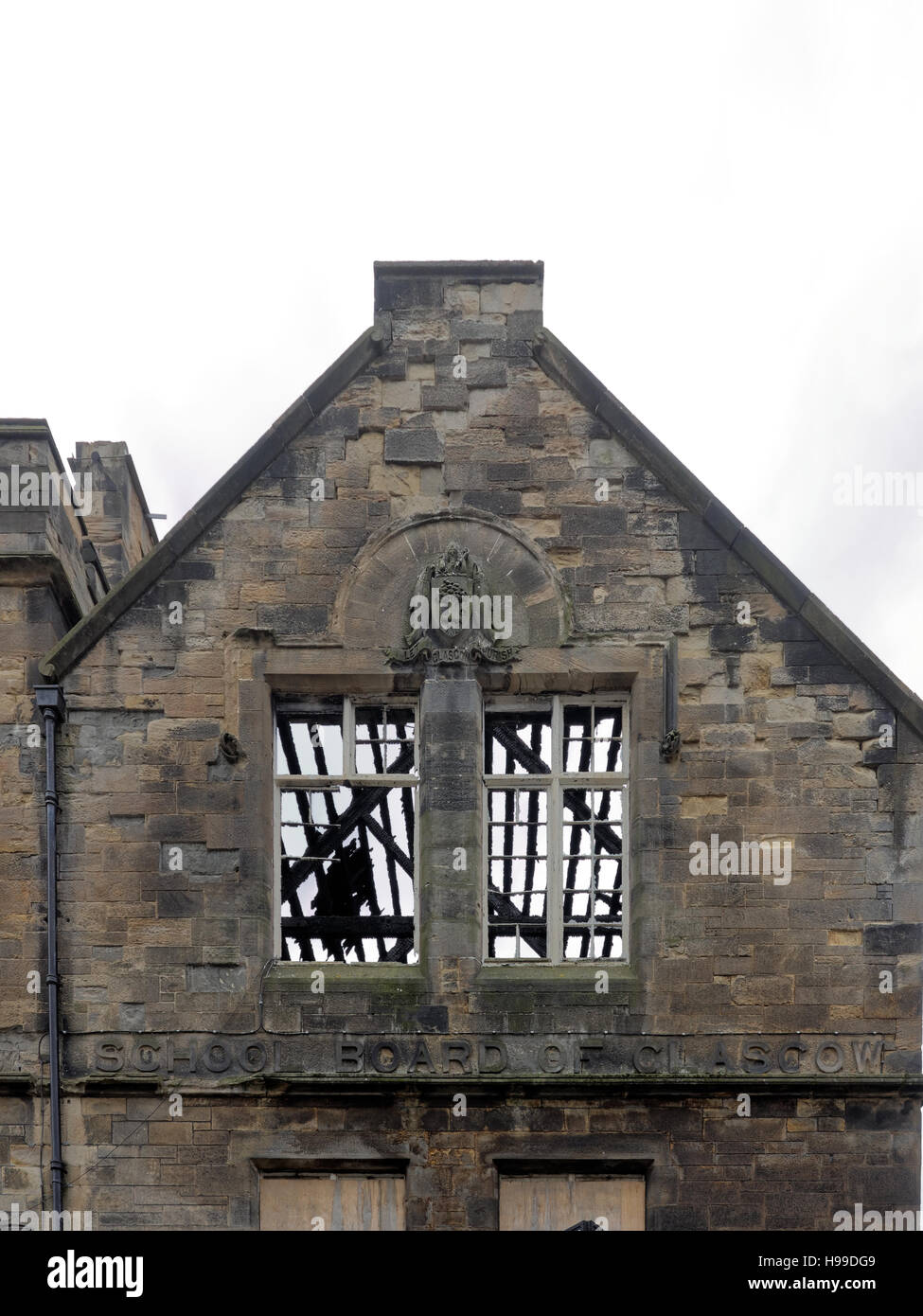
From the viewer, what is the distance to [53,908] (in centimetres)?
1381

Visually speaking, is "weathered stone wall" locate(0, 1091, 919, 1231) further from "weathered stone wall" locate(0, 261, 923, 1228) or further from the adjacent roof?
the adjacent roof

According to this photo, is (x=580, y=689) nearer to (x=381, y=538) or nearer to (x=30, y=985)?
(x=381, y=538)

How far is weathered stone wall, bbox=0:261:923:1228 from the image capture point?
44.5 ft

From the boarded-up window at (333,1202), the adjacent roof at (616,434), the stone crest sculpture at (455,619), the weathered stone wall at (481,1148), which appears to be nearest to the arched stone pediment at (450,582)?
the stone crest sculpture at (455,619)

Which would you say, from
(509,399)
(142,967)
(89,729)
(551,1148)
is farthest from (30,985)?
(509,399)

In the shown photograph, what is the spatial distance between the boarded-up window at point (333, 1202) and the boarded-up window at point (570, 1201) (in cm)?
75

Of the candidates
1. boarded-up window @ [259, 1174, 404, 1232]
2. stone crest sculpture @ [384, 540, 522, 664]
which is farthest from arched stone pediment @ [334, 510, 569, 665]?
boarded-up window @ [259, 1174, 404, 1232]

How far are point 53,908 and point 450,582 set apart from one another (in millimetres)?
3581

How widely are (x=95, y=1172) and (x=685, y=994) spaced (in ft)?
13.6

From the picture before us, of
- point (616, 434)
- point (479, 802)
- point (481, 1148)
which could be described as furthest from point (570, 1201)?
point (616, 434)

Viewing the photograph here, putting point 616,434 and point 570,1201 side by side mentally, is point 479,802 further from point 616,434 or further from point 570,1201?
point 616,434

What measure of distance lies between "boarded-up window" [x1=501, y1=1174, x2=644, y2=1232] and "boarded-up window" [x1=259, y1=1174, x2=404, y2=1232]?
2.47 ft

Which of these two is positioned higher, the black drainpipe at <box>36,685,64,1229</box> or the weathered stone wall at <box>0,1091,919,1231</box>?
the black drainpipe at <box>36,685,64,1229</box>

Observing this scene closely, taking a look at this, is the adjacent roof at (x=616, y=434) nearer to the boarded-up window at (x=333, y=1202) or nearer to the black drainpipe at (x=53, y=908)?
the black drainpipe at (x=53, y=908)
